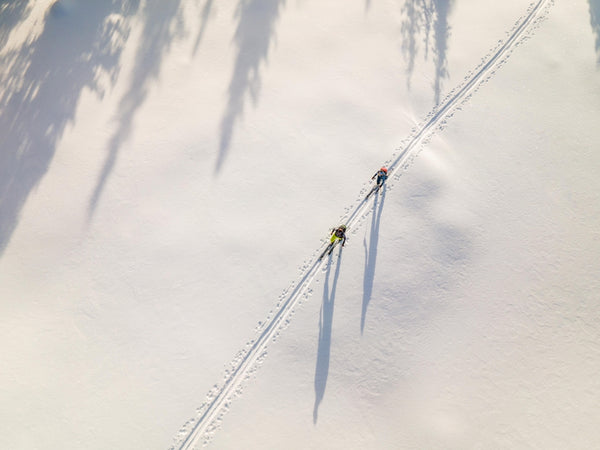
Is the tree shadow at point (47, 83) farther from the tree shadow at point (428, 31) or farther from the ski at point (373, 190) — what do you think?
the tree shadow at point (428, 31)

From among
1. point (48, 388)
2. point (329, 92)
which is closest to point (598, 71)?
point (329, 92)

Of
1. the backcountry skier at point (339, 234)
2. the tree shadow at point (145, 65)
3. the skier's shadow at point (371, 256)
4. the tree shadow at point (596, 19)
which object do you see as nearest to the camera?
the backcountry skier at point (339, 234)

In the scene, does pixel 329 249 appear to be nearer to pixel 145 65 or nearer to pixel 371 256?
pixel 371 256

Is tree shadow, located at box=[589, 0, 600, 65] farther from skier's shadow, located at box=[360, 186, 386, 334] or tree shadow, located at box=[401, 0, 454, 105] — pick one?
skier's shadow, located at box=[360, 186, 386, 334]

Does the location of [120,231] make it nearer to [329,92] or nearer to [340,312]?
[340,312]

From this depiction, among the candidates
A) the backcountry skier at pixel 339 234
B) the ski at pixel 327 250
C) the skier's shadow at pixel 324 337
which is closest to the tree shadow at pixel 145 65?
the ski at pixel 327 250

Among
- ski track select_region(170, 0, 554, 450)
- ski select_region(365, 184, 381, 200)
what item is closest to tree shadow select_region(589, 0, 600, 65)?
ski track select_region(170, 0, 554, 450)
